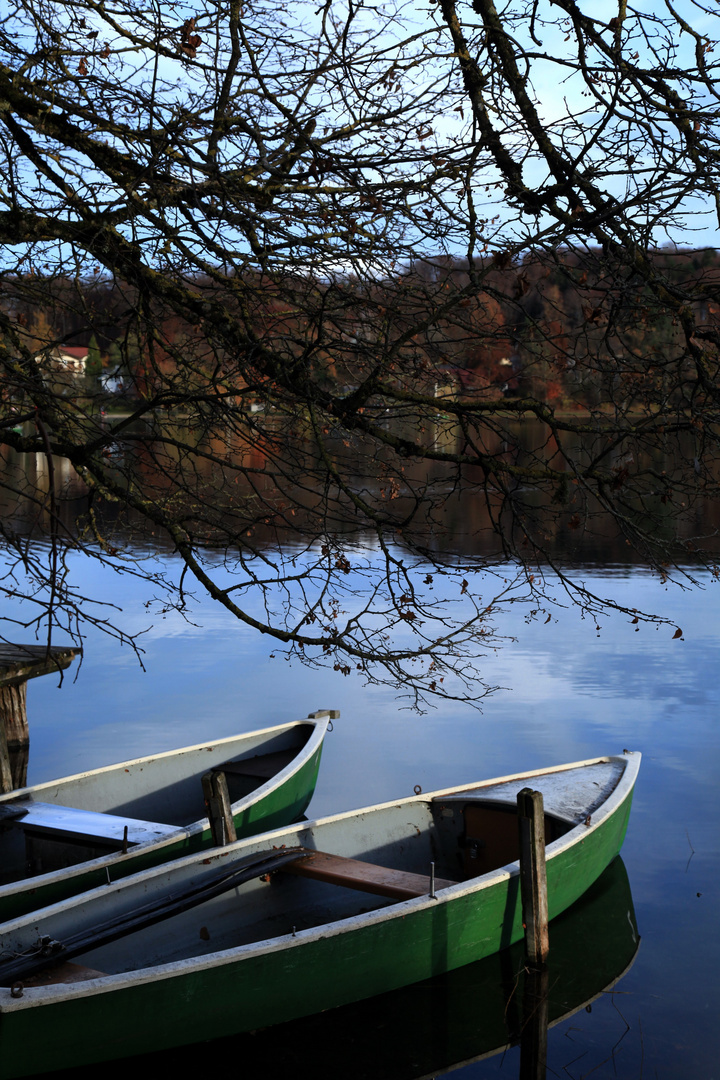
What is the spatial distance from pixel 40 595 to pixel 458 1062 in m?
12.7

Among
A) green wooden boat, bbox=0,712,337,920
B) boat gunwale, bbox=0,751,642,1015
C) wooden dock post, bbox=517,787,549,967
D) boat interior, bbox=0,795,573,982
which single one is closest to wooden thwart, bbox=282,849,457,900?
boat interior, bbox=0,795,573,982

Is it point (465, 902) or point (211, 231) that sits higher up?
point (211, 231)

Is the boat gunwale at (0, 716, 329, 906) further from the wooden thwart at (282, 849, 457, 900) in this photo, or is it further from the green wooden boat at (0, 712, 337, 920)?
the wooden thwart at (282, 849, 457, 900)

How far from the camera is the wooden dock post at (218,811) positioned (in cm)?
675

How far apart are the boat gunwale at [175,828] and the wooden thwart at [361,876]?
29.8 inches

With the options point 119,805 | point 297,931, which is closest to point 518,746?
point 119,805

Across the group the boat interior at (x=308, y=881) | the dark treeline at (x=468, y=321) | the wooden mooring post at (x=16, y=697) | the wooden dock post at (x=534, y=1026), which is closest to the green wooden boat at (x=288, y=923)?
the boat interior at (x=308, y=881)

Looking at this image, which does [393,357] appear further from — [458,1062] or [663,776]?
[663,776]

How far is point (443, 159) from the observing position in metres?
4.82

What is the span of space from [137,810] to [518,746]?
4540 mm

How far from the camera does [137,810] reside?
8.45m

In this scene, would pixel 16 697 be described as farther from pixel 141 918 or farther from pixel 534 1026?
pixel 534 1026

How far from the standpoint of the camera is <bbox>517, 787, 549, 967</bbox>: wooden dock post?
618 cm

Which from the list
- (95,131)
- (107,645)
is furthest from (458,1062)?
(107,645)
